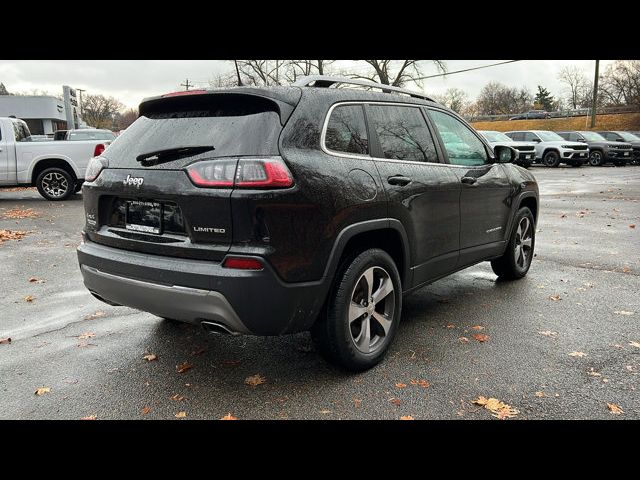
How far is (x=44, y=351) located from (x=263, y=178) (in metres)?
2.40

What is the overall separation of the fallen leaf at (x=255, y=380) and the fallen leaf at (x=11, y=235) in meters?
6.43

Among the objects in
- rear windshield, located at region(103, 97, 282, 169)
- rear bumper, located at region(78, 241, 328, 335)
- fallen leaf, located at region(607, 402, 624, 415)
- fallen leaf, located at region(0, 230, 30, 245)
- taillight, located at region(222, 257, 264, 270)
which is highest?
rear windshield, located at region(103, 97, 282, 169)

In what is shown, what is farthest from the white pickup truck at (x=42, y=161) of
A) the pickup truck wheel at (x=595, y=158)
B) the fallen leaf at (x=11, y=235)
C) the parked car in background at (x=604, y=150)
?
the pickup truck wheel at (x=595, y=158)

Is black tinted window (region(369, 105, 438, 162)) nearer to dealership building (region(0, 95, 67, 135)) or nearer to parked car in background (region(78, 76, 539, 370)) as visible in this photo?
parked car in background (region(78, 76, 539, 370))

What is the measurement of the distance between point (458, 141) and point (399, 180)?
1330mm

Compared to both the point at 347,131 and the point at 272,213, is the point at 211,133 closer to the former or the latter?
the point at 272,213

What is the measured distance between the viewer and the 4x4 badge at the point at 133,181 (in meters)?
3.22

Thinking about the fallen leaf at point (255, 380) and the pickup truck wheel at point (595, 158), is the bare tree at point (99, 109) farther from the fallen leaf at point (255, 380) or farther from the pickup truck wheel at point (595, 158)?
the fallen leaf at point (255, 380)

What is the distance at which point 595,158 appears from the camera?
2767cm

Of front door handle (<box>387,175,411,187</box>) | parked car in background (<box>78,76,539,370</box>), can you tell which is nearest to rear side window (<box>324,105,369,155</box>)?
parked car in background (<box>78,76,539,370</box>)

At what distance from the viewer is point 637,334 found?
4.27m

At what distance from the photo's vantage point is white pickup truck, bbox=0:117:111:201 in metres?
12.9

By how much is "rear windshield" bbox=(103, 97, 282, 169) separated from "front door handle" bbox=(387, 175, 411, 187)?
0.99 m

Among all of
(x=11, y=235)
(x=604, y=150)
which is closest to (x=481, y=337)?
(x=11, y=235)
